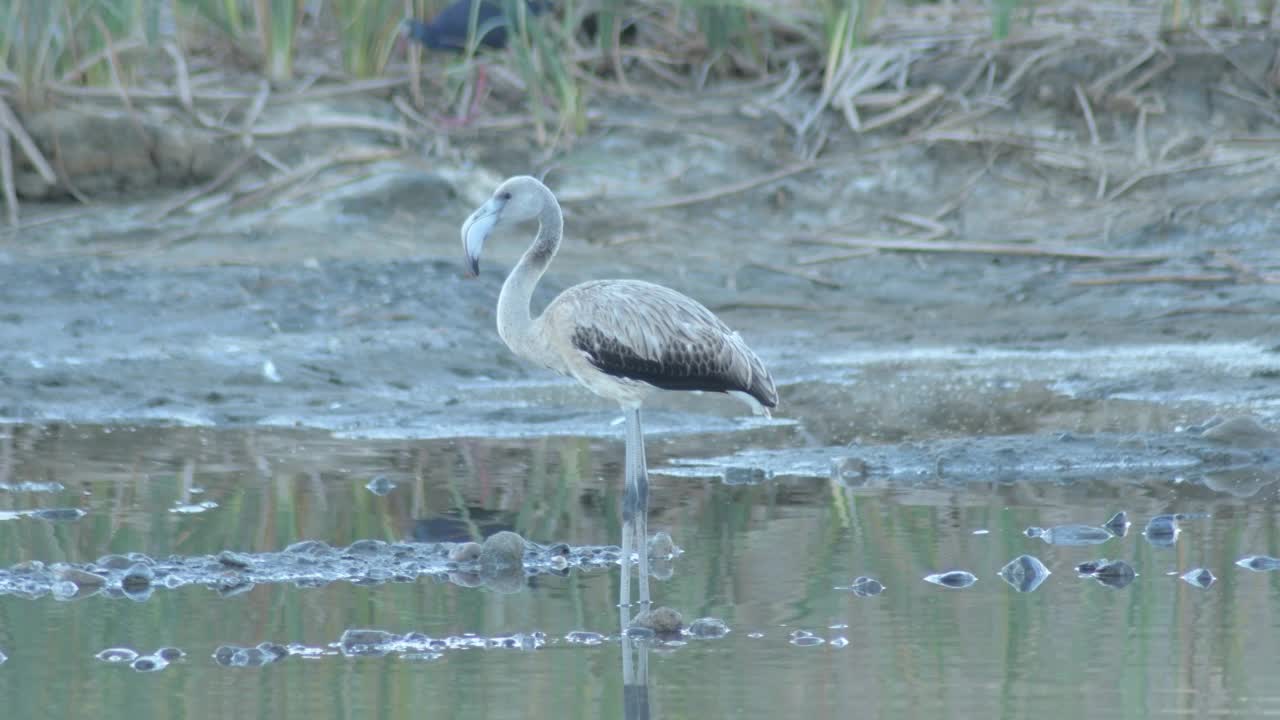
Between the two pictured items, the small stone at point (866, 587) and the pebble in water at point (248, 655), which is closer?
the pebble in water at point (248, 655)

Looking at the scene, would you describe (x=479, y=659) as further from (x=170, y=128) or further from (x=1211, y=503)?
(x=170, y=128)

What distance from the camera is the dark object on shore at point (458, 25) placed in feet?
36.9

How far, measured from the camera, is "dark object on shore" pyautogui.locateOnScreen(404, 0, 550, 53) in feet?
36.9

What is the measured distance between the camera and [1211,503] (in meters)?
6.23

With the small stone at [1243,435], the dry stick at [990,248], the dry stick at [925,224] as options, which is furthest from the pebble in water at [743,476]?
the dry stick at [925,224]

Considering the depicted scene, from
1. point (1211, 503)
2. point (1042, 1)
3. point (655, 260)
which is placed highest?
point (1042, 1)

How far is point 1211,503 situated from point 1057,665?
7.12 ft

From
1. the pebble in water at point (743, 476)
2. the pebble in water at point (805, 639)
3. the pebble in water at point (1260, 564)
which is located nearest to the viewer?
the pebble in water at point (805, 639)

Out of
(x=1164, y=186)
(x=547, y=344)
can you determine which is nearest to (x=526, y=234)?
(x=1164, y=186)

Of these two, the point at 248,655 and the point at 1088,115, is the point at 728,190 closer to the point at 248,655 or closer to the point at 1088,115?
the point at 1088,115

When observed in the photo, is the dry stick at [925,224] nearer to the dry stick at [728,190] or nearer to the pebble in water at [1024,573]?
the dry stick at [728,190]

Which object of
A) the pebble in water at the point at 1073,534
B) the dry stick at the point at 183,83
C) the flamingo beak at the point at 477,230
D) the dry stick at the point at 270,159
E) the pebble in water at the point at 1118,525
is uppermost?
the dry stick at the point at 183,83

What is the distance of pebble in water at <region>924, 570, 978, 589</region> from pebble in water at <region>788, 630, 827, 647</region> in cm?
66

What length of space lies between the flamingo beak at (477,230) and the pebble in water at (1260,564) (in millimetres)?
2094
